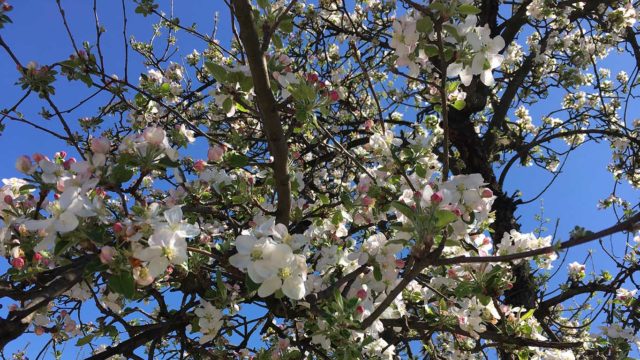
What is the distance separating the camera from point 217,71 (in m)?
1.67

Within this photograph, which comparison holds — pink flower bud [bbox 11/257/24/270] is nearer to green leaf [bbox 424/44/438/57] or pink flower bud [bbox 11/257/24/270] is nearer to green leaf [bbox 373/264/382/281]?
green leaf [bbox 373/264/382/281]

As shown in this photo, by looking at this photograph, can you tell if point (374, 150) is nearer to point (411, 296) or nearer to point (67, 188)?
point (411, 296)

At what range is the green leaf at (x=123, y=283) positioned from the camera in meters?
1.27

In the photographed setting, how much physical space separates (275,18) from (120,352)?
1.49 meters

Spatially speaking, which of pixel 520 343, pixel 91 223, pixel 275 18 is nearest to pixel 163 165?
pixel 91 223

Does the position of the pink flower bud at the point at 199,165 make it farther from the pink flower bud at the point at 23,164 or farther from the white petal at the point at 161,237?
the white petal at the point at 161,237

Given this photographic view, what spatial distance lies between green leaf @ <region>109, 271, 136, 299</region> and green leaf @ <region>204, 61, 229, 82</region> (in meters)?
0.72

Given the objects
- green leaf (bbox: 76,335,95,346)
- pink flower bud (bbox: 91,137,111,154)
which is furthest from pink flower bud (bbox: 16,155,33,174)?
green leaf (bbox: 76,335,95,346)

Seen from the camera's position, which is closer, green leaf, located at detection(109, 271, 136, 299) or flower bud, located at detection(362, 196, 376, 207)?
green leaf, located at detection(109, 271, 136, 299)

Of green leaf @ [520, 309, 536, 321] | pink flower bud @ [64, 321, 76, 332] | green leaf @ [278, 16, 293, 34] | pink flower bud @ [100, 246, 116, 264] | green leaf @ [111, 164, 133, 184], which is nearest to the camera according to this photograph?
pink flower bud @ [100, 246, 116, 264]

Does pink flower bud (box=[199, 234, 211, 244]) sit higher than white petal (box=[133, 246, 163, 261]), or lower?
higher

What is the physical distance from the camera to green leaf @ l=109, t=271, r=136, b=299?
1267 millimetres

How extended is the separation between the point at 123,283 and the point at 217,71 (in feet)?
2.50

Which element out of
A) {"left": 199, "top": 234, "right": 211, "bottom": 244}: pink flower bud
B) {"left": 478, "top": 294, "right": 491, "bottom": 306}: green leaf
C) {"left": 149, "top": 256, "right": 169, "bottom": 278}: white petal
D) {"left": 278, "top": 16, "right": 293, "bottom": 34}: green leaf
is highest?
{"left": 278, "top": 16, "right": 293, "bottom": 34}: green leaf
